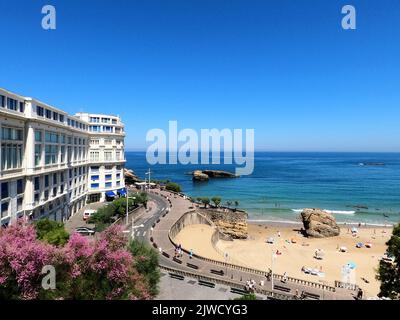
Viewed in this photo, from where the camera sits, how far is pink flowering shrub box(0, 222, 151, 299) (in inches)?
584

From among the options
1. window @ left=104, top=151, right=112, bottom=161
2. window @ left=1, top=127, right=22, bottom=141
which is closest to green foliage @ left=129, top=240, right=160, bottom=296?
window @ left=1, top=127, right=22, bottom=141

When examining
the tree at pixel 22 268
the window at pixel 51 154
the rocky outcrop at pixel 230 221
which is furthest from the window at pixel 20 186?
the rocky outcrop at pixel 230 221

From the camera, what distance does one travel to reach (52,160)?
47.9m

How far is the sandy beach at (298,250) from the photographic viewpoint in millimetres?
40906

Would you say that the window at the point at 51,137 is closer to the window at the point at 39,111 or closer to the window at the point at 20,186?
the window at the point at 39,111

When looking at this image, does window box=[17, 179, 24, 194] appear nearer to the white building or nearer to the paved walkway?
the white building

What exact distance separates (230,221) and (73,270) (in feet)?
176

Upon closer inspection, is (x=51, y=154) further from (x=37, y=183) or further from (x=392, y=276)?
(x=392, y=276)

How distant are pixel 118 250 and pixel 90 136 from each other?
188 feet

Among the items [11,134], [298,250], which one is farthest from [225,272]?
[11,134]

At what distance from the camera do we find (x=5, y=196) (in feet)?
115

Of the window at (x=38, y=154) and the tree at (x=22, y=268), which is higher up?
the window at (x=38, y=154)

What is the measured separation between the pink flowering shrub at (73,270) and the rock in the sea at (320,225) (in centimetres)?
4923
